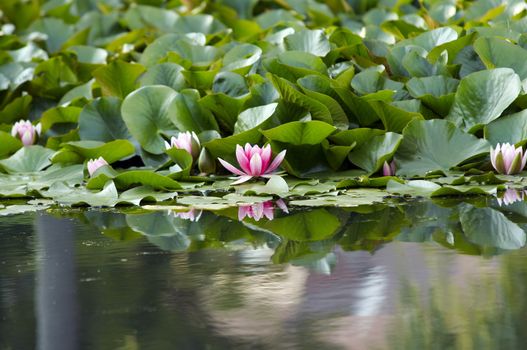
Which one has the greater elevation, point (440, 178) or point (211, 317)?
point (440, 178)

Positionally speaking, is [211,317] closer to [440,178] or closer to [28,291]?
[28,291]

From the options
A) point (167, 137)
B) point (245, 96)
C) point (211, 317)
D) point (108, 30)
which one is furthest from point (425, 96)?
point (108, 30)

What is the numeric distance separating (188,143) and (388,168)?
2.46 feet

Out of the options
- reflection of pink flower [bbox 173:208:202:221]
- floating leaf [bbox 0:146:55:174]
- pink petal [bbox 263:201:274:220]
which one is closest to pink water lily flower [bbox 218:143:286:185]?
pink petal [bbox 263:201:274:220]

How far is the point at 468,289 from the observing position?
203 cm

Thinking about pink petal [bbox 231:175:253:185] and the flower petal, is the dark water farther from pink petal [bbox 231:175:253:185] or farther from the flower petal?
pink petal [bbox 231:175:253:185]

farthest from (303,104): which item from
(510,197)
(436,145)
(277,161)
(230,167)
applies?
(510,197)

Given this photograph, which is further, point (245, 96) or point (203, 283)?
point (245, 96)

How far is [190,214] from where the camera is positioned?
10.5 feet

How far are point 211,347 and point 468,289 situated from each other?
577mm

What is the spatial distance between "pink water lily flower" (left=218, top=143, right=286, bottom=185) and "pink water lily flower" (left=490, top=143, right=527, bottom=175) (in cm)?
72

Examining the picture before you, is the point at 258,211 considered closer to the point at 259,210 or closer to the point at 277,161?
the point at 259,210

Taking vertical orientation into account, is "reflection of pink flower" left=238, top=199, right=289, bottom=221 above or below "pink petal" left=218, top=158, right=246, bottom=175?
below

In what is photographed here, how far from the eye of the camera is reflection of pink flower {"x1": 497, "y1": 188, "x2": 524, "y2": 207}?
3.15 meters
